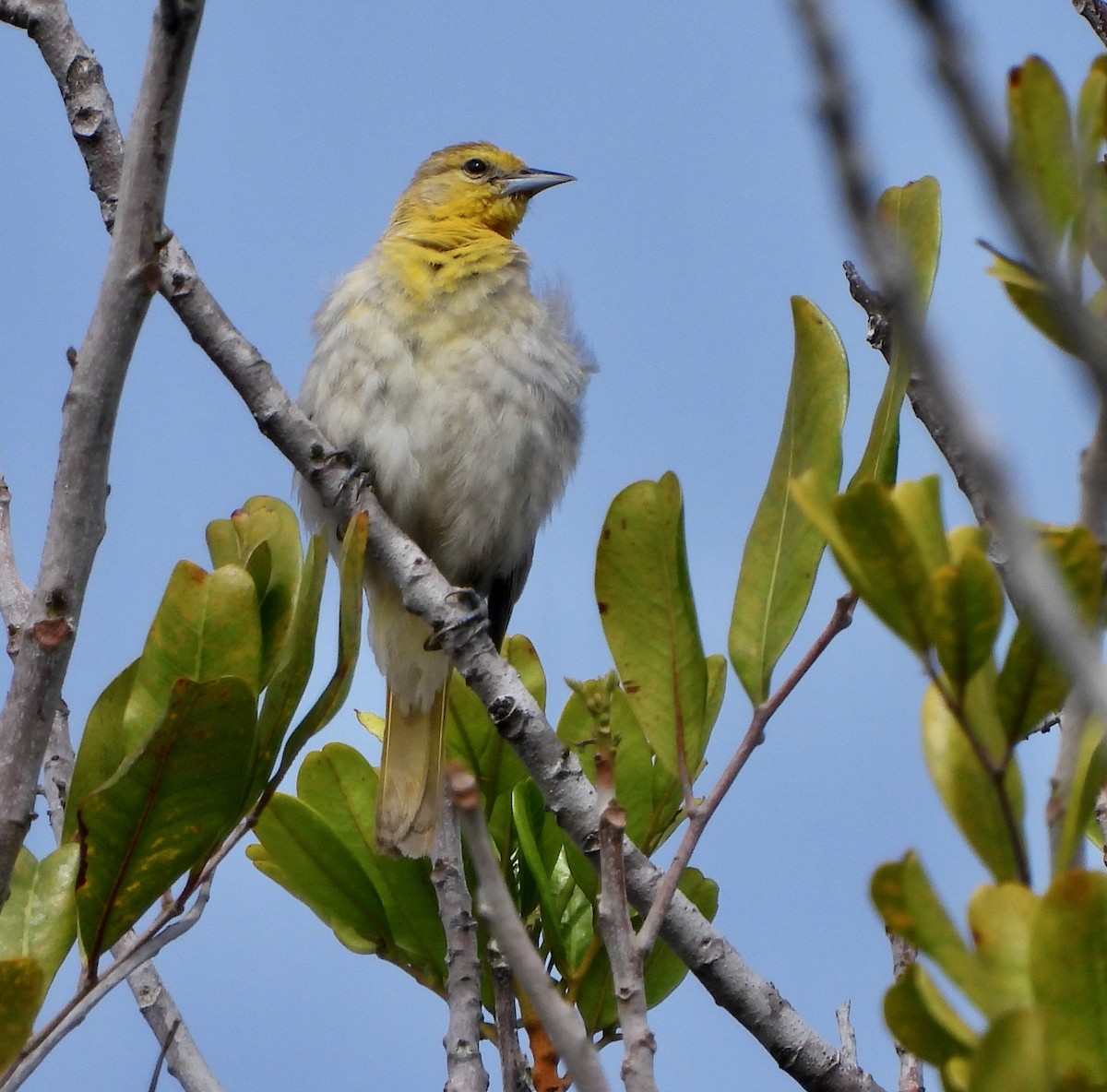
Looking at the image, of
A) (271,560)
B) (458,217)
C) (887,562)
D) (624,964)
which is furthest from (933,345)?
(458,217)

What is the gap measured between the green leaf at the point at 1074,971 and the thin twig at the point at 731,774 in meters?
0.48

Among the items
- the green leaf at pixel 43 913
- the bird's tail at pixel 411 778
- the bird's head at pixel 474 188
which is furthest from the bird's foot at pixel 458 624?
the bird's head at pixel 474 188

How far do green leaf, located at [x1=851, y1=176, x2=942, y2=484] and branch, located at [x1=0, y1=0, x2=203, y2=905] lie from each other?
0.92m

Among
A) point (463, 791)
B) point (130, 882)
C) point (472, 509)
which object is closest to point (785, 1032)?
point (130, 882)

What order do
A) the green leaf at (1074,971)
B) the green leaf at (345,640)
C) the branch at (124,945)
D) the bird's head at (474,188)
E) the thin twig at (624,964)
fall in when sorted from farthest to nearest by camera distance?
1. the bird's head at (474,188)
2. the branch at (124,945)
3. the green leaf at (345,640)
4. the thin twig at (624,964)
5. the green leaf at (1074,971)

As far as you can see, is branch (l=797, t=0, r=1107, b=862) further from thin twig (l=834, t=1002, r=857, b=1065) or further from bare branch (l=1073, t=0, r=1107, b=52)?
bare branch (l=1073, t=0, r=1107, b=52)

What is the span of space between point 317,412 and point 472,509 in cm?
56

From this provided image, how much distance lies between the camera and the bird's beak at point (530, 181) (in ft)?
19.7

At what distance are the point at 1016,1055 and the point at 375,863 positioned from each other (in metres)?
2.04

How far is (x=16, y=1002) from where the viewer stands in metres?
1.71

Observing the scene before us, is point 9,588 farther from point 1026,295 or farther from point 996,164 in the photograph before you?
point 996,164

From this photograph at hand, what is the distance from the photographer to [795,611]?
2084mm

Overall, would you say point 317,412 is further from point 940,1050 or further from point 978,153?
point 978,153

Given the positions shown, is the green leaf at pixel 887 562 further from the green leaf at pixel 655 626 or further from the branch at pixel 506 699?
the branch at pixel 506 699
